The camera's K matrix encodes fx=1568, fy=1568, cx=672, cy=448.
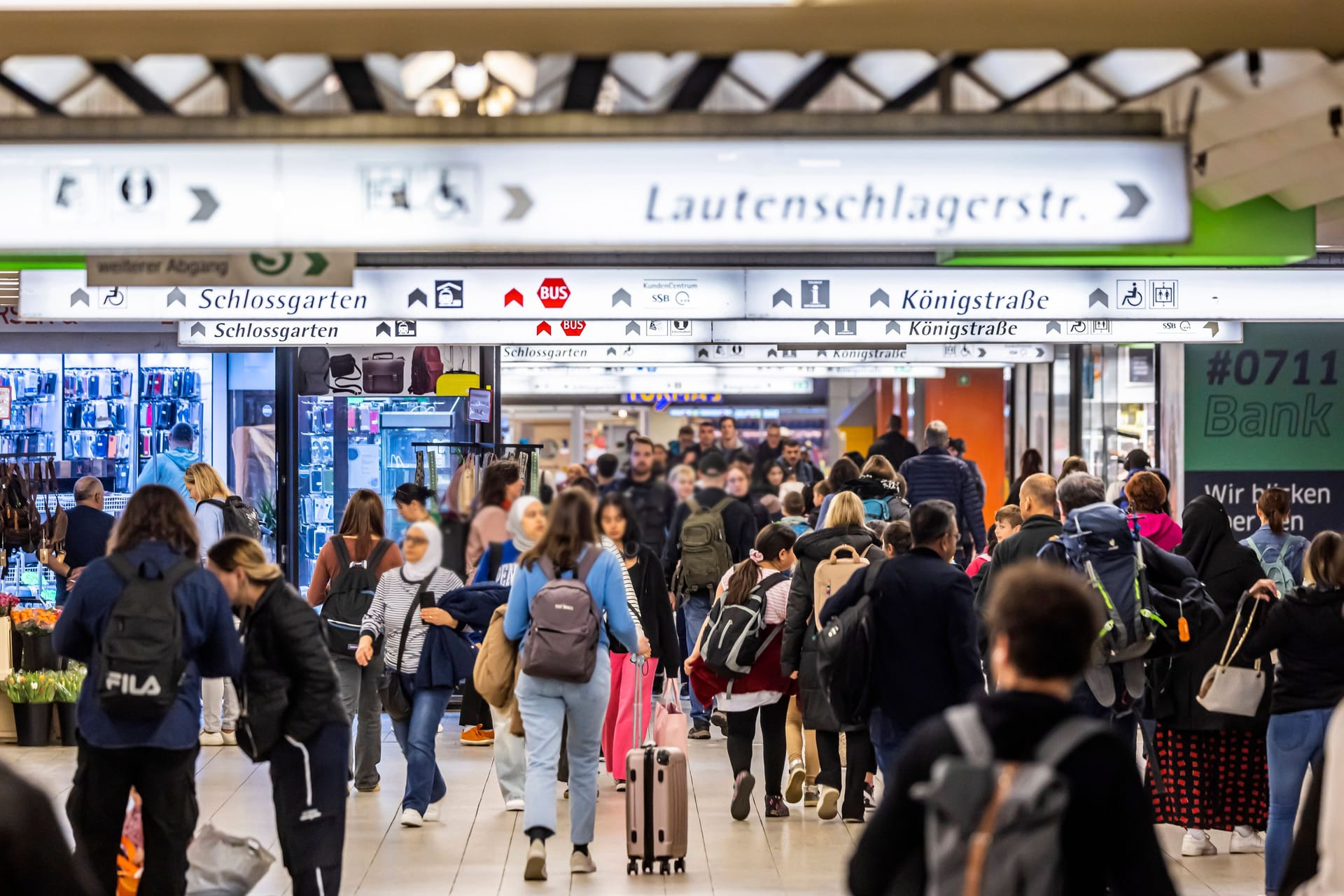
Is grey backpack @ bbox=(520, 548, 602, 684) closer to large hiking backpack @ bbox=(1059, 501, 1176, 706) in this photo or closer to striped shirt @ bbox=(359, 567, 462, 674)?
striped shirt @ bbox=(359, 567, 462, 674)

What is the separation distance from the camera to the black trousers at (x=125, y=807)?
5.17 metres

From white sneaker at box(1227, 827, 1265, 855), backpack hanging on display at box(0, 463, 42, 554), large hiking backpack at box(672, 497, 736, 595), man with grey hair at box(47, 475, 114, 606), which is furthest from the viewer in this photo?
backpack hanging on display at box(0, 463, 42, 554)

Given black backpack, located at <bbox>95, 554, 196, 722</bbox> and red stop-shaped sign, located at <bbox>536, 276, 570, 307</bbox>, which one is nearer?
black backpack, located at <bbox>95, 554, 196, 722</bbox>

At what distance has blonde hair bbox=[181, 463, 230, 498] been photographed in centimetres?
786

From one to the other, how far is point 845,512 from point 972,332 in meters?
2.54

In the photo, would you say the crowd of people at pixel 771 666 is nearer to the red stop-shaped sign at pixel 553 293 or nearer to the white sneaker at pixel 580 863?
the white sneaker at pixel 580 863

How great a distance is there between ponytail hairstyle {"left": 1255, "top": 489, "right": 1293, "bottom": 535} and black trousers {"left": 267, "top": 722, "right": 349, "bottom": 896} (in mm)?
5466

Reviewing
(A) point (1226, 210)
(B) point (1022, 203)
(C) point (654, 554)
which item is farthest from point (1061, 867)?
(C) point (654, 554)

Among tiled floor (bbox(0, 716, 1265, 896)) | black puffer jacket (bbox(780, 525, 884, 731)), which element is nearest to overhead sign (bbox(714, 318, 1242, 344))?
black puffer jacket (bbox(780, 525, 884, 731))

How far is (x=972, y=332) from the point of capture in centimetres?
980

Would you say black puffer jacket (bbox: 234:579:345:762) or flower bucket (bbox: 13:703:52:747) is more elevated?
black puffer jacket (bbox: 234:579:345:762)

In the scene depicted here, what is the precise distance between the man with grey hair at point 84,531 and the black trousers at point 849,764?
516cm

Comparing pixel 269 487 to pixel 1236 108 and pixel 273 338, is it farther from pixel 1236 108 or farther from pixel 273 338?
pixel 1236 108

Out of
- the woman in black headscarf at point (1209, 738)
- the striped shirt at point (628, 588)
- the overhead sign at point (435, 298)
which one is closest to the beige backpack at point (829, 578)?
the striped shirt at point (628, 588)
